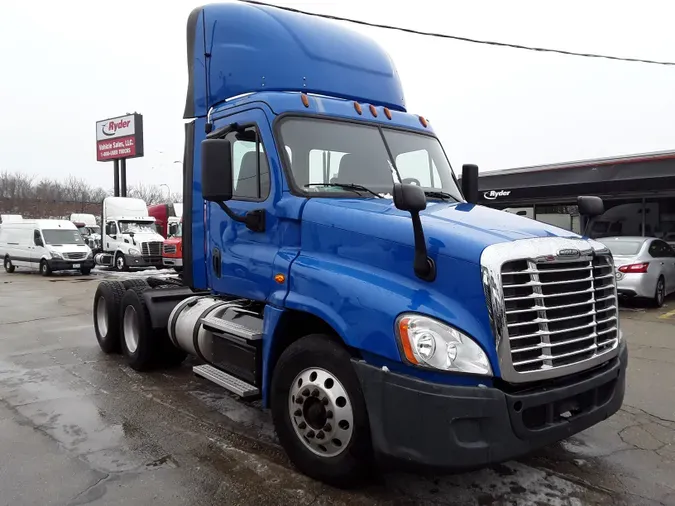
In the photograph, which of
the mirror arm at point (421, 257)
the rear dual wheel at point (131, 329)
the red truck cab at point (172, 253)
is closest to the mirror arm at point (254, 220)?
the mirror arm at point (421, 257)

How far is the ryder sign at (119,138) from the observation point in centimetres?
4169

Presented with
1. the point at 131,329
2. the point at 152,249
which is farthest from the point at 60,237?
the point at 131,329

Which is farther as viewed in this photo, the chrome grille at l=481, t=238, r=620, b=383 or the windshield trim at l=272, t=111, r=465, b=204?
the windshield trim at l=272, t=111, r=465, b=204

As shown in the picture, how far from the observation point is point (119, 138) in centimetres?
4291

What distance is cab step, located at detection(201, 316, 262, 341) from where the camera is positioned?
13.7ft

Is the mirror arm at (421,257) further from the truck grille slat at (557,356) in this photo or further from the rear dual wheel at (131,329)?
the rear dual wheel at (131,329)

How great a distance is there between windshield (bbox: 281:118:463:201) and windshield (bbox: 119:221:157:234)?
73.6 feet

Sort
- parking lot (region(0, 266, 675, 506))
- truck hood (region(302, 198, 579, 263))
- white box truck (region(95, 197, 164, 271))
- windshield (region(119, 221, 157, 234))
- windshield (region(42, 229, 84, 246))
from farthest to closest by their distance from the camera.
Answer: windshield (region(119, 221, 157, 234)), white box truck (region(95, 197, 164, 271)), windshield (region(42, 229, 84, 246)), parking lot (region(0, 266, 675, 506)), truck hood (region(302, 198, 579, 263))

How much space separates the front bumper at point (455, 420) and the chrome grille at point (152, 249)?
22479mm

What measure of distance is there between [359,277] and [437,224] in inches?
23.9

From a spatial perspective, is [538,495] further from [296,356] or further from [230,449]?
[230,449]

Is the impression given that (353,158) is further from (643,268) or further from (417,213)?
(643,268)

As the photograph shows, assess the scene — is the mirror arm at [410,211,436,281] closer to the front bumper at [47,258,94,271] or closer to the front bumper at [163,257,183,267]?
the front bumper at [163,257,183,267]

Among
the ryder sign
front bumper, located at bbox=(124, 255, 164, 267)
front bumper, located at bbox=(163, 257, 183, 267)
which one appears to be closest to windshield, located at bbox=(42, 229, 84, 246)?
front bumper, located at bbox=(124, 255, 164, 267)
